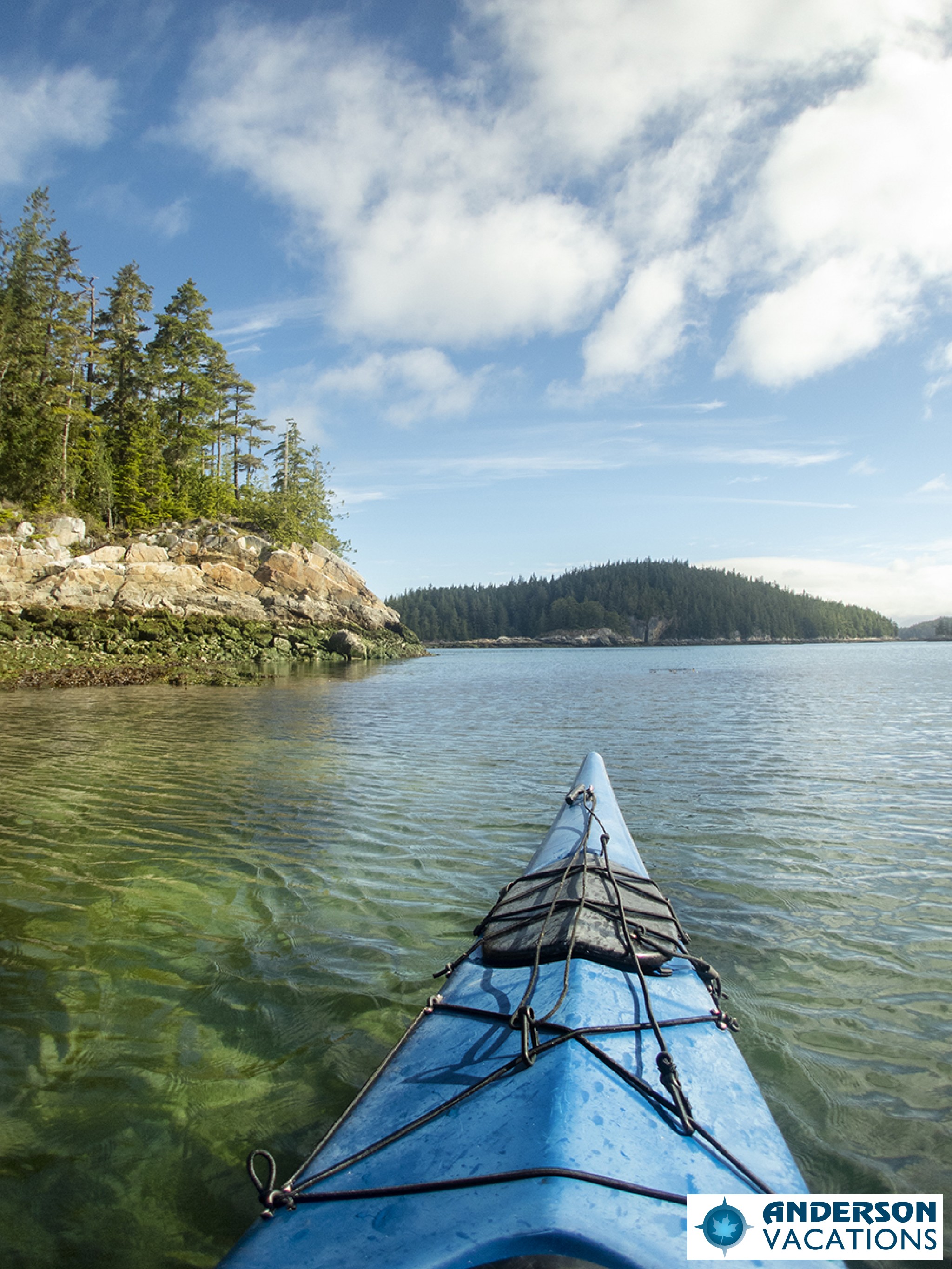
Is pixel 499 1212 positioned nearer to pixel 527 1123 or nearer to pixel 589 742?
pixel 527 1123

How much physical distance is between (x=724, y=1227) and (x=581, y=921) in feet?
5.63

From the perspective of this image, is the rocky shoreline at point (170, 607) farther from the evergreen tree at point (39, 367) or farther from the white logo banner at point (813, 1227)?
the white logo banner at point (813, 1227)

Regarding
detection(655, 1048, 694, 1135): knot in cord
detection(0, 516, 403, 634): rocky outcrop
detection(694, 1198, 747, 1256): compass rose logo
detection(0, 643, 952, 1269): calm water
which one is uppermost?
detection(0, 516, 403, 634): rocky outcrop

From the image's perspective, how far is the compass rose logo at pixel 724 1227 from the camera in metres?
1.84

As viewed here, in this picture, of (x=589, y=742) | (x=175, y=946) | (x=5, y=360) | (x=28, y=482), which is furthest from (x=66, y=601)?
(x=175, y=946)

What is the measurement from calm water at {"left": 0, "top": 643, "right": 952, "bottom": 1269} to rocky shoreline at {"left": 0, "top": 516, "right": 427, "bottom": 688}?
46.8 ft

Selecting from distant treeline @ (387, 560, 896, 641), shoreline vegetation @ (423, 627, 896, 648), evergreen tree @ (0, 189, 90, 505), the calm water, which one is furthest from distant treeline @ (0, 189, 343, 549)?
distant treeline @ (387, 560, 896, 641)

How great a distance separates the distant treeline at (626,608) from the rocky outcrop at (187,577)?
332 feet

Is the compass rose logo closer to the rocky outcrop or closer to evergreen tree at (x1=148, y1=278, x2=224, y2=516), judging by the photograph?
the rocky outcrop

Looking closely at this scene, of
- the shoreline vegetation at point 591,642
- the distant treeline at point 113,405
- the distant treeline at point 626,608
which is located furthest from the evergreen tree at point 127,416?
the distant treeline at point 626,608

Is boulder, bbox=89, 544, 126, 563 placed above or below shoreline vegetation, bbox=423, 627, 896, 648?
above

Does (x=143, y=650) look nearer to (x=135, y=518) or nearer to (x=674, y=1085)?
(x=135, y=518)

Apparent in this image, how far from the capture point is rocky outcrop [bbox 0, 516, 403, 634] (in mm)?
29281

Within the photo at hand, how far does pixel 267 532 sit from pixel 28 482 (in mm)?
15469
